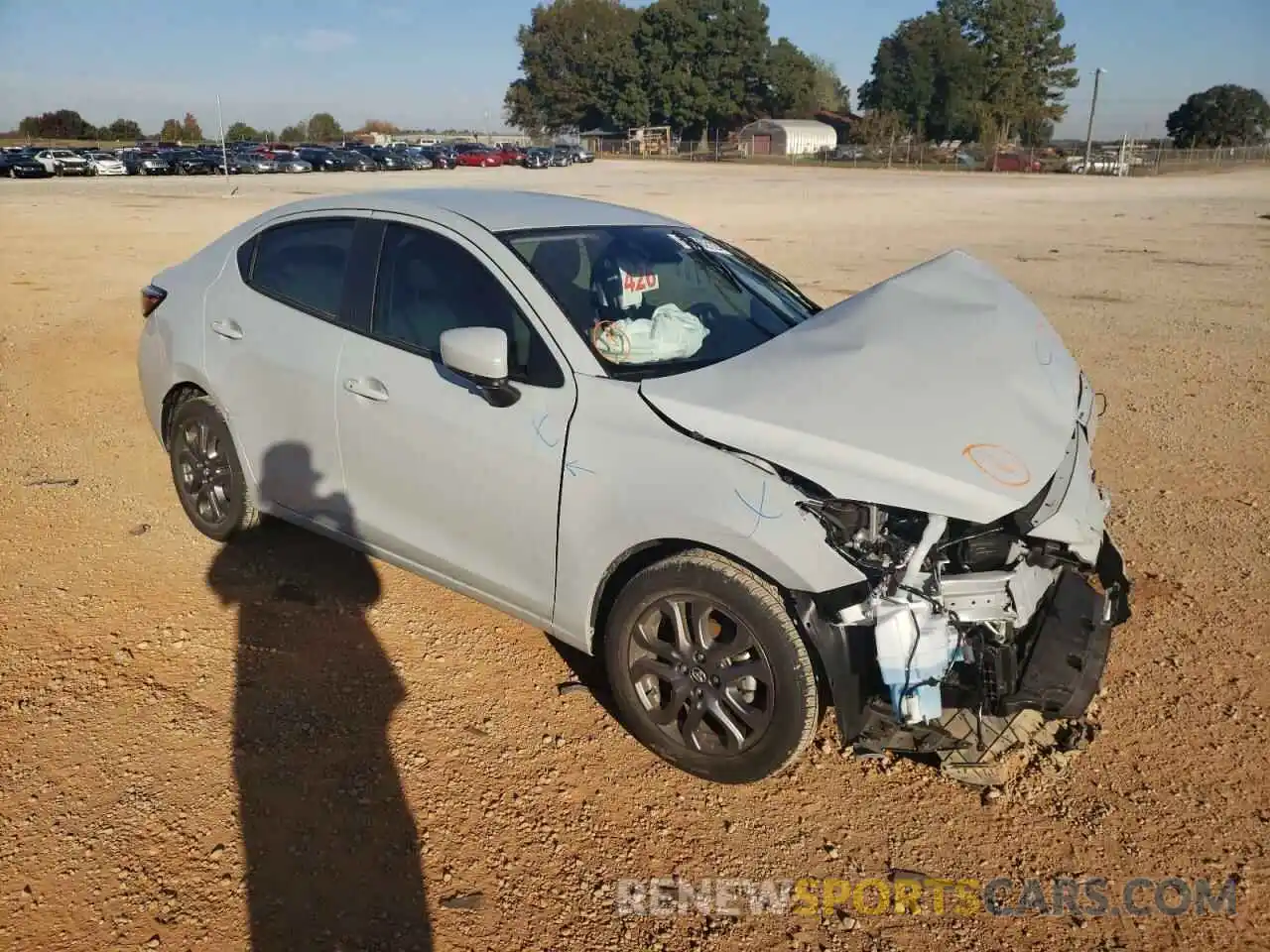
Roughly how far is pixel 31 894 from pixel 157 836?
33cm

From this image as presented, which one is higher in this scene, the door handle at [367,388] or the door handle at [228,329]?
the door handle at [228,329]

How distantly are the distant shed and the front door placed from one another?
89.6 metres

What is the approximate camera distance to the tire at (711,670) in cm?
277

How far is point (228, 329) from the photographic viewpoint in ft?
14.0

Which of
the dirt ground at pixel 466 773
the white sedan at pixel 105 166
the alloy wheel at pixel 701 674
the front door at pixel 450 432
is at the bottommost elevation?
the dirt ground at pixel 466 773

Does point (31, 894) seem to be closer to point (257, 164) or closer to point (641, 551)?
point (641, 551)

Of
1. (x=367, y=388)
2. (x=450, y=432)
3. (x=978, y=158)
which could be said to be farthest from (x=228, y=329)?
(x=978, y=158)

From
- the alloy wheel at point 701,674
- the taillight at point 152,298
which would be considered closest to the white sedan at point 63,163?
the taillight at point 152,298

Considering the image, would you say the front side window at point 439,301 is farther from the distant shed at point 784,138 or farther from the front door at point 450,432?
the distant shed at point 784,138

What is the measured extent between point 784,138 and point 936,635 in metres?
91.5

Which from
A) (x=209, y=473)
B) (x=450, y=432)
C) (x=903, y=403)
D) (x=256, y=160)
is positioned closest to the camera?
(x=903, y=403)

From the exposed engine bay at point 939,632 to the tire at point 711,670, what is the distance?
128mm

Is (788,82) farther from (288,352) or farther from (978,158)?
(288,352)

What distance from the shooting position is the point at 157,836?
2.77 metres
